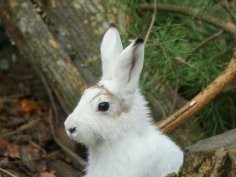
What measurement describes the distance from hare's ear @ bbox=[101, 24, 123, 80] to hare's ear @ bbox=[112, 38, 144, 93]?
0.10 meters

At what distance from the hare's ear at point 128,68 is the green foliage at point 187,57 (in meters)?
0.92

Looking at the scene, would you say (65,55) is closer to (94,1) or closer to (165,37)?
(94,1)

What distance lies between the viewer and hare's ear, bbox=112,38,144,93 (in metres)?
3.73

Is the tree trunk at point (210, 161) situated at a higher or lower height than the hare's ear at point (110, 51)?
lower

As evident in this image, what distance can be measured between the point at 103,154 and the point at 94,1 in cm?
202

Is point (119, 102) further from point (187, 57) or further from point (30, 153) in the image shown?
point (30, 153)

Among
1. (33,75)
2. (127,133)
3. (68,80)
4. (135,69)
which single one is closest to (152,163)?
(127,133)

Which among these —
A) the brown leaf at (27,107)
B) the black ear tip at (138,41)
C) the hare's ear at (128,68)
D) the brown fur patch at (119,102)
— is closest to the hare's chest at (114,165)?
the brown fur patch at (119,102)

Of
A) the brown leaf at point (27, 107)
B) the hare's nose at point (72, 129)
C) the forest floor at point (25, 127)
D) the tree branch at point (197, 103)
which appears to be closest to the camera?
the hare's nose at point (72, 129)

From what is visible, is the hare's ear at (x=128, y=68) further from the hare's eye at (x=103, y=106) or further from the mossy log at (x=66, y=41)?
the mossy log at (x=66, y=41)

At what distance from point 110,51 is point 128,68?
272 mm

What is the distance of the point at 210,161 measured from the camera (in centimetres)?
319

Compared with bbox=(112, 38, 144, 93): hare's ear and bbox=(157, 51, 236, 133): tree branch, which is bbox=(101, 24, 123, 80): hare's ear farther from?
bbox=(157, 51, 236, 133): tree branch

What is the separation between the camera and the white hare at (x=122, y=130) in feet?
12.0
